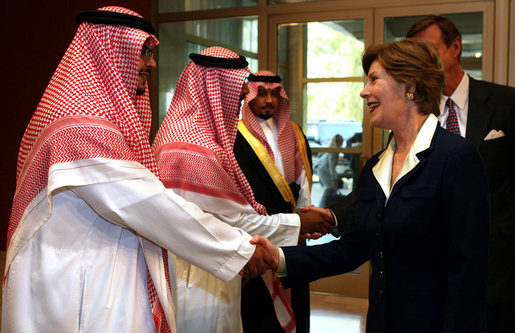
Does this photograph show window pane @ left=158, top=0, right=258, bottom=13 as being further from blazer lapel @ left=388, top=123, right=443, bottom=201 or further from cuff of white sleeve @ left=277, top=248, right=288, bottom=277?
blazer lapel @ left=388, top=123, right=443, bottom=201

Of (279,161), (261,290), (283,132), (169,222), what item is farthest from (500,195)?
(283,132)

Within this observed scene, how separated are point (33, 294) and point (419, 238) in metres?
1.17

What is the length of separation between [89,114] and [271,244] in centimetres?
90

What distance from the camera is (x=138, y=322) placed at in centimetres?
176

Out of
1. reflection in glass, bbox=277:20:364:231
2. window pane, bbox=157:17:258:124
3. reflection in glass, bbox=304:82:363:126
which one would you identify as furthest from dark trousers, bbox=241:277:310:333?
window pane, bbox=157:17:258:124

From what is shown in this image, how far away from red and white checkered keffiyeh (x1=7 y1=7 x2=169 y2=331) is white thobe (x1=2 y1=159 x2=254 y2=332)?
0.05 meters

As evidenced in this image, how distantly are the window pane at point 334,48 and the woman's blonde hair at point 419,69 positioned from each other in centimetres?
346

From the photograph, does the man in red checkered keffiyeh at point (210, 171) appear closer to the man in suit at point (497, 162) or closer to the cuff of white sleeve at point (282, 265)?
the cuff of white sleeve at point (282, 265)

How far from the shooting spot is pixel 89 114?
1759 millimetres

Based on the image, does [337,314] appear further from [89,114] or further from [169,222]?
[89,114]

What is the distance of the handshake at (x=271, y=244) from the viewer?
2.20 m

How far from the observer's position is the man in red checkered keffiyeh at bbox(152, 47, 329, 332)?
237 cm

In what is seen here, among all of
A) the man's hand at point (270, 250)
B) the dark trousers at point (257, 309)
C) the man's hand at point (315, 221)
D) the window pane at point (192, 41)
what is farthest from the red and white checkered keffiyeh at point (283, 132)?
the window pane at point (192, 41)

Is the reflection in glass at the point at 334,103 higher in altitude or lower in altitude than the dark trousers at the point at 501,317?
higher
